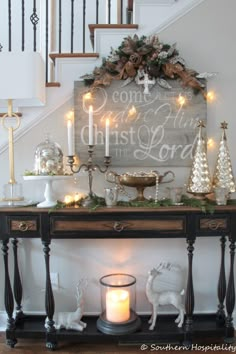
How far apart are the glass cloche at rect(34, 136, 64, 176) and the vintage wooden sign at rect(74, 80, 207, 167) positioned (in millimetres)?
249

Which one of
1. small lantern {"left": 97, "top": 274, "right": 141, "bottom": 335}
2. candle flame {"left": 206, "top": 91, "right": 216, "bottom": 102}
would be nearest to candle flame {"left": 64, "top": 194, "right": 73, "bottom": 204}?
small lantern {"left": 97, "top": 274, "right": 141, "bottom": 335}

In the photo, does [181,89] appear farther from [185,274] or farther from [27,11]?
[27,11]

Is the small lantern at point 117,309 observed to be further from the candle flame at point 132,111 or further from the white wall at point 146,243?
the candle flame at point 132,111

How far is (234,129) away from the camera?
231 centimetres

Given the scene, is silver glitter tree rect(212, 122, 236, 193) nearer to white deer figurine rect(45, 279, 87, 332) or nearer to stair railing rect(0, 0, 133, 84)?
white deer figurine rect(45, 279, 87, 332)

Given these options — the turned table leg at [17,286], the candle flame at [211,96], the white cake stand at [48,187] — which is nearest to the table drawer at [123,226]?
the white cake stand at [48,187]

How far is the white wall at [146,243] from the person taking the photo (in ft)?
7.47

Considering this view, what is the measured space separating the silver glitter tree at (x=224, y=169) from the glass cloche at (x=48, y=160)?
3.49ft

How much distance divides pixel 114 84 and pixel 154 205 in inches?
35.9

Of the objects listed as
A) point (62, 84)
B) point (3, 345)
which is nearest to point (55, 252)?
point (3, 345)

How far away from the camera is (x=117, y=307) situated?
82.4 inches

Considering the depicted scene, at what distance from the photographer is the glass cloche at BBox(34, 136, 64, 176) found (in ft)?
6.70

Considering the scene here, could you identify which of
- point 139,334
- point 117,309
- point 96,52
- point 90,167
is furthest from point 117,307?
point 96,52

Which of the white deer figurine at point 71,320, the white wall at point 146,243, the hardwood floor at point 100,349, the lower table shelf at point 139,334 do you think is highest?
the white wall at point 146,243
